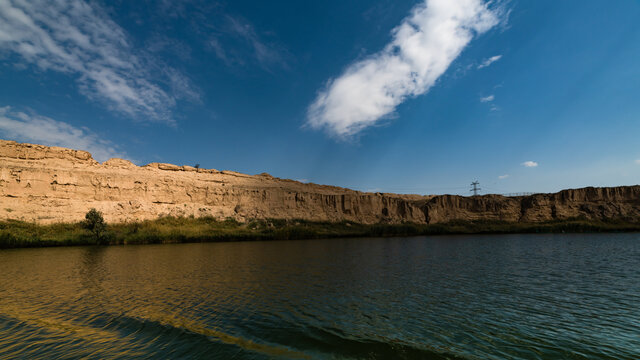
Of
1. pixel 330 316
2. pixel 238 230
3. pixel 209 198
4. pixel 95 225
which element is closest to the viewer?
pixel 330 316

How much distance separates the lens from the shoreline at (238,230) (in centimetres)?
3909

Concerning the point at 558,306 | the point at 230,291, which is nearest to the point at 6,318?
the point at 230,291

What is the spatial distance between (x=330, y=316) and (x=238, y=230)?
152 ft

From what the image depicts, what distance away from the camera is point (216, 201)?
202 ft

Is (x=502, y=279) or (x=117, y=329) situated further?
(x=502, y=279)

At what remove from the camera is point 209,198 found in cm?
6119

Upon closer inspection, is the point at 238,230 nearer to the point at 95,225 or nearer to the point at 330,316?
the point at 95,225

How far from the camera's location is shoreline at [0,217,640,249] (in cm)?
3909

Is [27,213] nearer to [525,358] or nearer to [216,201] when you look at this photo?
[216,201]

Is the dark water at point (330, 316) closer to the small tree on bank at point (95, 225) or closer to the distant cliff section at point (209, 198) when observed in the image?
the small tree on bank at point (95, 225)

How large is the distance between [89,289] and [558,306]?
17.2 metres

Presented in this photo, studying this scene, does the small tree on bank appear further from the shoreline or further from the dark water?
the dark water

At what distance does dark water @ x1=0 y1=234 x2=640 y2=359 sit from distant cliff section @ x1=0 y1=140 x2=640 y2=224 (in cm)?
4052

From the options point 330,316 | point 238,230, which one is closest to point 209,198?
point 238,230
